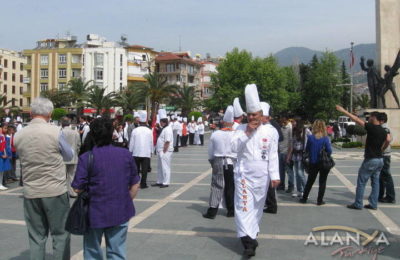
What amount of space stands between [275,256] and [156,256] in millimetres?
1491

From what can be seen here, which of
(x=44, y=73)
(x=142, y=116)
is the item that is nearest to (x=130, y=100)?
(x=44, y=73)

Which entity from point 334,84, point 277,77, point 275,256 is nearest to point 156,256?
point 275,256

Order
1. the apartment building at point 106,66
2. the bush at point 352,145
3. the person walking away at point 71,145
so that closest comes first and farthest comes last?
the person walking away at point 71,145 → the bush at point 352,145 → the apartment building at point 106,66

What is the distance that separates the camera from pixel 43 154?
13.5 feet

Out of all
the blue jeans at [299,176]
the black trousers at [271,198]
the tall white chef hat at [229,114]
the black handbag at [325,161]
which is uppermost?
the tall white chef hat at [229,114]

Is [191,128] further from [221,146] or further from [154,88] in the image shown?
[221,146]

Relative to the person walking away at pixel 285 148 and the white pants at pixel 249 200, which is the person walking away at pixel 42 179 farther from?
the person walking away at pixel 285 148

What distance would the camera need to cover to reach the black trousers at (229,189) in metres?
7.53

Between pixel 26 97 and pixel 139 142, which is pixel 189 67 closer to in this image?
pixel 26 97

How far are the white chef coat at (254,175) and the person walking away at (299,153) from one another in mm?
4144

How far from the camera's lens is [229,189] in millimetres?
7559

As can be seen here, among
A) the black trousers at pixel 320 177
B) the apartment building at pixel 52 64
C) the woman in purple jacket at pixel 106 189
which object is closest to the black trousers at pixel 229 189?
the black trousers at pixel 320 177

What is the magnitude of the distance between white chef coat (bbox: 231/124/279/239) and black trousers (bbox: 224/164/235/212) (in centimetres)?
221

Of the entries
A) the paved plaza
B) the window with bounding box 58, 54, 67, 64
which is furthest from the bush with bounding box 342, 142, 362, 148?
the window with bounding box 58, 54, 67, 64
